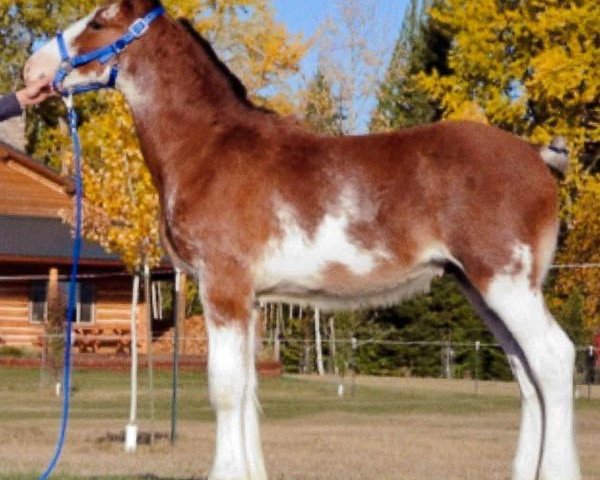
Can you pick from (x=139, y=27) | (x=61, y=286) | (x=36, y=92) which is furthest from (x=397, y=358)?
(x=139, y=27)

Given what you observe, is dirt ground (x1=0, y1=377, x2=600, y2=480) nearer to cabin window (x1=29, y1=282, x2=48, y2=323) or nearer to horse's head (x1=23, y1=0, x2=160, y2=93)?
horse's head (x1=23, y1=0, x2=160, y2=93)

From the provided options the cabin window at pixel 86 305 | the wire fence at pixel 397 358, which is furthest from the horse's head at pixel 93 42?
the cabin window at pixel 86 305

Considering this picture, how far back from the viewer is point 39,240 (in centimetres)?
5425

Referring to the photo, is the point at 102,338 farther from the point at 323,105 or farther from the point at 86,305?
the point at 323,105

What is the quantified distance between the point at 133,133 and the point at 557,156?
12.5 m

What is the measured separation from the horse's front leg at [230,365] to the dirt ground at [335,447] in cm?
326

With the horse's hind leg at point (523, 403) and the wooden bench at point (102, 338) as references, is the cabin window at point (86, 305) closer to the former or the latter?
the wooden bench at point (102, 338)

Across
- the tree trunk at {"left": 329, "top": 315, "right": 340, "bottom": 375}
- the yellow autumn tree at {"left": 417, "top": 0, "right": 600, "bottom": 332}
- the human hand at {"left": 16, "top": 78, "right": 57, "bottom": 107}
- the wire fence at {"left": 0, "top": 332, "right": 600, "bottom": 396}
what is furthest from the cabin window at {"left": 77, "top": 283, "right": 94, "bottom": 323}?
the human hand at {"left": 16, "top": 78, "right": 57, "bottom": 107}

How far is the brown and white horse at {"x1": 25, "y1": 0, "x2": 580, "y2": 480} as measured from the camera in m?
9.66

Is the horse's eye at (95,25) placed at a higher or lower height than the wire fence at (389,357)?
higher

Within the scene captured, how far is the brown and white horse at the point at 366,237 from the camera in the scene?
9.66 meters

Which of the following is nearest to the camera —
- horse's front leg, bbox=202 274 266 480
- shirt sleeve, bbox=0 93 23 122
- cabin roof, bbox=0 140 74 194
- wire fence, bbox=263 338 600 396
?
horse's front leg, bbox=202 274 266 480

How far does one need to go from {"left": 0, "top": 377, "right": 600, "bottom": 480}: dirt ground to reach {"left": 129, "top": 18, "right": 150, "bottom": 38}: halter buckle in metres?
4.16

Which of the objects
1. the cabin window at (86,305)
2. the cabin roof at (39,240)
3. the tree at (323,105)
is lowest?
the cabin window at (86,305)
